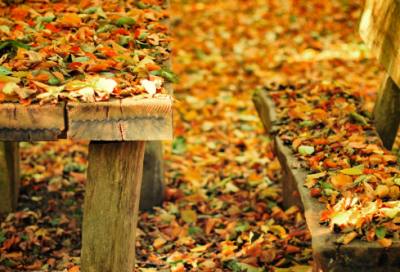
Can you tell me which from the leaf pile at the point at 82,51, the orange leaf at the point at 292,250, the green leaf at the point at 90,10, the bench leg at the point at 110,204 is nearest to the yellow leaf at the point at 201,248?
the orange leaf at the point at 292,250

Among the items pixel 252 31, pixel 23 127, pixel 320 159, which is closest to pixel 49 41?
pixel 23 127

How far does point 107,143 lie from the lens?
1595 mm

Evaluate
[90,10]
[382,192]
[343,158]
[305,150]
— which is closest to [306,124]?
[305,150]

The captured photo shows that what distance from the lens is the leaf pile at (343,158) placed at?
1.38 m

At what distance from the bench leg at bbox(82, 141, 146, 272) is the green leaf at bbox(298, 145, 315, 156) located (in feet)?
2.41

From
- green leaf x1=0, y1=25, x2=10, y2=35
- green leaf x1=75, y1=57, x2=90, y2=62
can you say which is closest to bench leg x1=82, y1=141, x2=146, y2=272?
green leaf x1=75, y1=57, x2=90, y2=62

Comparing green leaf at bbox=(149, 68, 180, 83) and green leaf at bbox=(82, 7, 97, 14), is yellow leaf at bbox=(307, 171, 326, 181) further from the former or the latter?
green leaf at bbox=(82, 7, 97, 14)

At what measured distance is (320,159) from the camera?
75.2 inches

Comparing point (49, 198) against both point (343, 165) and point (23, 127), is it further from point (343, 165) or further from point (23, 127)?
point (343, 165)

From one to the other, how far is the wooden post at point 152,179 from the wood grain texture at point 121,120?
1.17m

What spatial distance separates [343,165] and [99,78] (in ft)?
3.33

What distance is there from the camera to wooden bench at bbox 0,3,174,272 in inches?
54.7

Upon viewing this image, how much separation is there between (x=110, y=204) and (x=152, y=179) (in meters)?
1.03

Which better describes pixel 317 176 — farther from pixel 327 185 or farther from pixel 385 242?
pixel 385 242
